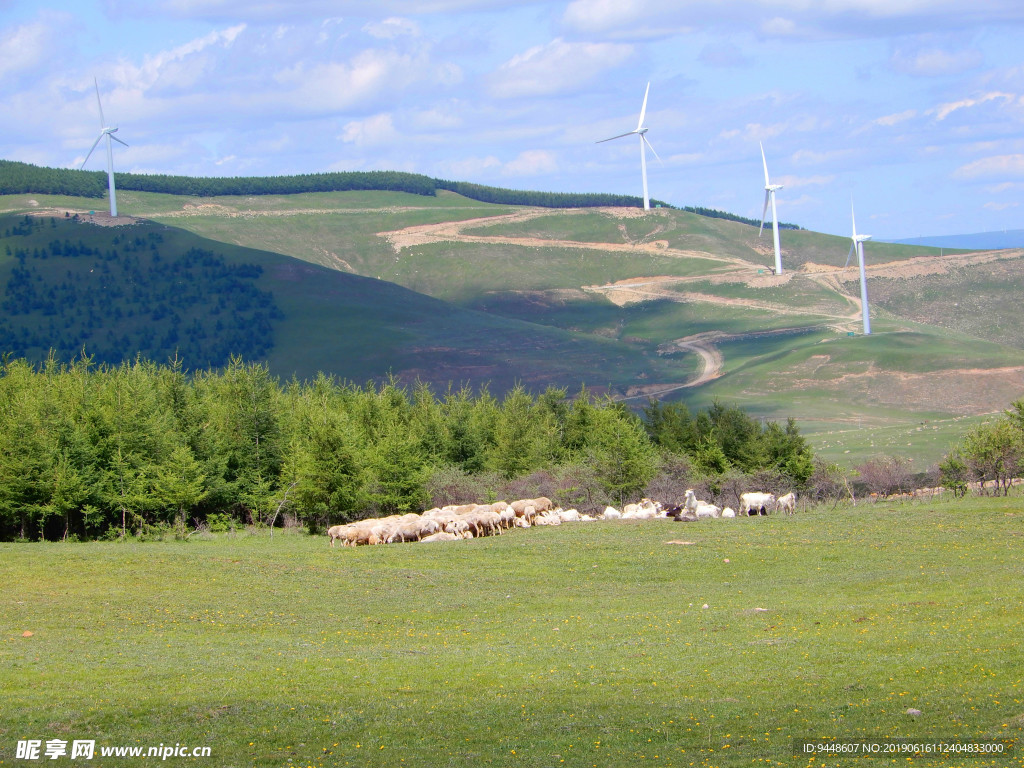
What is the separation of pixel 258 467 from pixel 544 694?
136 ft

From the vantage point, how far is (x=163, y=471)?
48.8m

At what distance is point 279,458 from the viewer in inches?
2258

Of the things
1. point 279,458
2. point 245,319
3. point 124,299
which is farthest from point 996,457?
point 124,299

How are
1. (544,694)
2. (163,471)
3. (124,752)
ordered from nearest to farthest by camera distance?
1. (124,752)
2. (544,694)
3. (163,471)

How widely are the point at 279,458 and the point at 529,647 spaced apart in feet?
125

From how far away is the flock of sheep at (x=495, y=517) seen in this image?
41.4 metres

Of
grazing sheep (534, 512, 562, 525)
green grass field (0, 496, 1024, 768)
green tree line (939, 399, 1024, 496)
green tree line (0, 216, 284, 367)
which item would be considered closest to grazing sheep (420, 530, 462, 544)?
green grass field (0, 496, 1024, 768)

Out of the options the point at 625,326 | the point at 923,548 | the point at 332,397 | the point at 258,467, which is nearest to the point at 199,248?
the point at 625,326

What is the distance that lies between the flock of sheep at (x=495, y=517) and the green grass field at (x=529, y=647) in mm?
3897

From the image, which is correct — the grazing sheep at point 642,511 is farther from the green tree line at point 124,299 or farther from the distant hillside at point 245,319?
Answer: the green tree line at point 124,299

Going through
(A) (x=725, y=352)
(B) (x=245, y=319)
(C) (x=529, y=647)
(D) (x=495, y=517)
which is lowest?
(D) (x=495, y=517)

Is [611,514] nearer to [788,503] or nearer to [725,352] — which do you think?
[788,503]

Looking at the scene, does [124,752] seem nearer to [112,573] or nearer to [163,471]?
[112,573]

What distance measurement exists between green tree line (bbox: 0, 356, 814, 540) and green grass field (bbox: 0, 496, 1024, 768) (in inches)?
376
